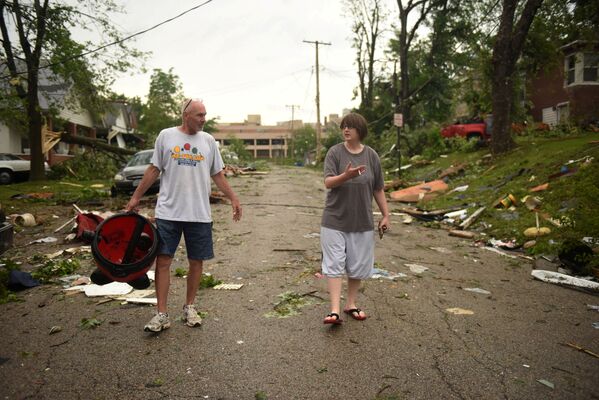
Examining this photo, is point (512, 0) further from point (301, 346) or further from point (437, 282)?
point (301, 346)

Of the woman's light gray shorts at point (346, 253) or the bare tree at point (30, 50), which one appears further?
the bare tree at point (30, 50)

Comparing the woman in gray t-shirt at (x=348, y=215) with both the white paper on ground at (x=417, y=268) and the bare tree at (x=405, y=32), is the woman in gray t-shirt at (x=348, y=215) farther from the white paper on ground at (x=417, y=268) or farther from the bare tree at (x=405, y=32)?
the bare tree at (x=405, y=32)

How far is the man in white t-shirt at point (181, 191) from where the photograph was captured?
365cm

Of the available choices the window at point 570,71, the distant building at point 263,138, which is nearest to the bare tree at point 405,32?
the window at point 570,71

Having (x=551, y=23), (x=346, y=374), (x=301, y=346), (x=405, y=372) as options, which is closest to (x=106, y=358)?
(x=301, y=346)

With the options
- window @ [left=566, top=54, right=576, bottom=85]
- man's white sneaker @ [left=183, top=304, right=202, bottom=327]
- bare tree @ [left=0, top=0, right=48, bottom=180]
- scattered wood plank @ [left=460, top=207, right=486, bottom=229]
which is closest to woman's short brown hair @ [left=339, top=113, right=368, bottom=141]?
man's white sneaker @ [left=183, top=304, right=202, bottom=327]

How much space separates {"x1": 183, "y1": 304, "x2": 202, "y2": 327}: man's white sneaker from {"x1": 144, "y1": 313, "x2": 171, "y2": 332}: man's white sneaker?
0.17 metres

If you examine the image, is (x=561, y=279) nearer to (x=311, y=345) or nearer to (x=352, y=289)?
(x=352, y=289)

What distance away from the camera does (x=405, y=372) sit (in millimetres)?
3084

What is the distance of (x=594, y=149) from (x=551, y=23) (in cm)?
676

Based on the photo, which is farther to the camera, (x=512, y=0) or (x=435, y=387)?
(x=512, y=0)

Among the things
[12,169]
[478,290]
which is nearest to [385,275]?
→ [478,290]

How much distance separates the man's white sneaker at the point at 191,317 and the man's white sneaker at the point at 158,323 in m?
0.17

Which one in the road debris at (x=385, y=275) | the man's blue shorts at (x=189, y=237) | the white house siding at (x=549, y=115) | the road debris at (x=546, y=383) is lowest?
the road debris at (x=546, y=383)
